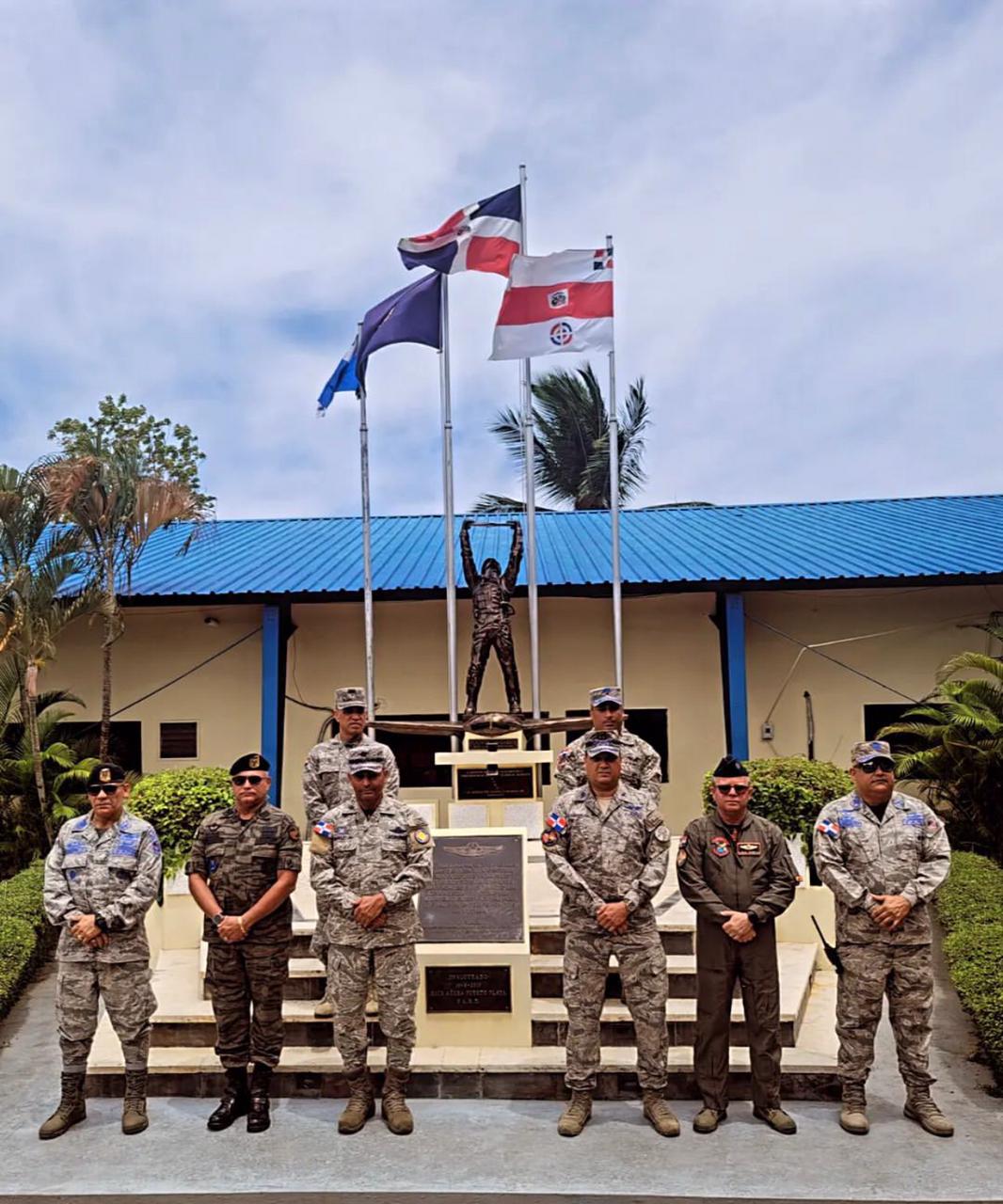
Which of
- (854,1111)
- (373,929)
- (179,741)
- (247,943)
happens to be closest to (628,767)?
(373,929)

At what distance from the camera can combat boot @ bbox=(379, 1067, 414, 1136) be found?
15.3 ft

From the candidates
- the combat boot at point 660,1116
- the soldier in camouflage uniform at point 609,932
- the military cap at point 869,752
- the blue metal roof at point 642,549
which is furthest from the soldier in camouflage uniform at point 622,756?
the blue metal roof at point 642,549

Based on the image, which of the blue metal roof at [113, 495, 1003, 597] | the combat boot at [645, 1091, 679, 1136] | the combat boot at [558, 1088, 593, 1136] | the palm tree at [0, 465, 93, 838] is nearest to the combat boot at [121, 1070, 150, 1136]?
the combat boot at [558, 1088, 593, 1136]

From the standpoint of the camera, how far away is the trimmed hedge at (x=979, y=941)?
529 cm

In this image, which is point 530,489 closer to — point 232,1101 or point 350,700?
point 350,700

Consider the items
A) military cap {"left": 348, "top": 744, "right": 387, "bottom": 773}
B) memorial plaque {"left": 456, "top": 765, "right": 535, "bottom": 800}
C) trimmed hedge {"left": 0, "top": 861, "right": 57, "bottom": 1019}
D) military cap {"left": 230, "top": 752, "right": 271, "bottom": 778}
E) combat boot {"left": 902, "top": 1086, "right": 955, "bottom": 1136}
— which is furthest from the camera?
memorial plaque {"left": 456, "top": 765, "right": 535, "bottom": 800}

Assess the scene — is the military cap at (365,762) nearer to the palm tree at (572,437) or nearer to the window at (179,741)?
the window at (179,741)

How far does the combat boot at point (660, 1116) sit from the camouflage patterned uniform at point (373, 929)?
109cm

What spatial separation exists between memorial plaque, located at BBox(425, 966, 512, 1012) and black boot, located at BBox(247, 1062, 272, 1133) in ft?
3.08

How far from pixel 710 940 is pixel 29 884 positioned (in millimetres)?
5751

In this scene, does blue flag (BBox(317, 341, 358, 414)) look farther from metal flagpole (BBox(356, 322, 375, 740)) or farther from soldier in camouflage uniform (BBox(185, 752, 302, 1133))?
soldier in camouflage uniform (BBox(185, 752, 302, 1133))

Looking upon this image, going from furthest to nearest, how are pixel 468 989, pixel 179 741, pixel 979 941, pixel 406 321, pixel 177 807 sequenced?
pixel 179 741, pixel 406 321, pixel 177 807, pixel 979 941, pixel 468 989

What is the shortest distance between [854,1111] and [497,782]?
4835 mm

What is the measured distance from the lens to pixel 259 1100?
4.75m
